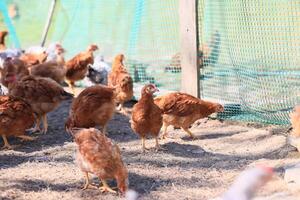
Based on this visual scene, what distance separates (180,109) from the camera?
7043mm

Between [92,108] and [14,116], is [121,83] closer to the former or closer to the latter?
[92,108]

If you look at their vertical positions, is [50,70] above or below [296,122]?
above

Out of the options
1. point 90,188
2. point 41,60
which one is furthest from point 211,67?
point 41,60

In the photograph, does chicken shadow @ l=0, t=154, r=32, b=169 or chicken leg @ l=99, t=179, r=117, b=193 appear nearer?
chicken leg @ l=99, t=179, r=117, b=193

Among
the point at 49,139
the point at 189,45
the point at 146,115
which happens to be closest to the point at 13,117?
the point at 49,139

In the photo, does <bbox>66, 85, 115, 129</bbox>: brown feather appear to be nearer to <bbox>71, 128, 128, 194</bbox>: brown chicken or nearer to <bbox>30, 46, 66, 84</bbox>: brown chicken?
<bbox>71, 128, 128, 194</bbox>: brown chicken

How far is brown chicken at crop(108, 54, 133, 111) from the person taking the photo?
827cm

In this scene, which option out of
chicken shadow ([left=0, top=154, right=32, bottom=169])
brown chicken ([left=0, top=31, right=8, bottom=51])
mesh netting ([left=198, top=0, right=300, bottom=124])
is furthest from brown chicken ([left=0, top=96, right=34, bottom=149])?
brown chicken ([left=0, top=31, right=8, bottom=51])

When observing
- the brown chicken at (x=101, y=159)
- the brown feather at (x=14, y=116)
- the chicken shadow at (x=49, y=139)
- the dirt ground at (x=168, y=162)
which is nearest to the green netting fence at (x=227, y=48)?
the dirt ground at (x=168, y=162)

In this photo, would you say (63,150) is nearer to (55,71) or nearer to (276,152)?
(276,152)

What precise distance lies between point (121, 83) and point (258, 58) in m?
2.07

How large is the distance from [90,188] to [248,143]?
2.33 metres

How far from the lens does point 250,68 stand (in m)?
7.48

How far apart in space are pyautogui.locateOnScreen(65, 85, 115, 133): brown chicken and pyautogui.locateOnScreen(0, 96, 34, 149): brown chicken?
540mm
